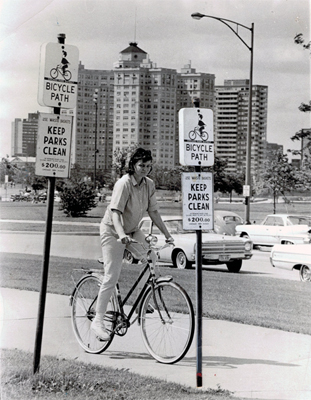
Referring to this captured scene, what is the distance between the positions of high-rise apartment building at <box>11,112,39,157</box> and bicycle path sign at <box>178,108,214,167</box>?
2270 millimetres

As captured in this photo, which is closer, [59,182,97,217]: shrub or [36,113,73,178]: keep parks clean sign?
[36,113,73,178]: keep parks clean sign

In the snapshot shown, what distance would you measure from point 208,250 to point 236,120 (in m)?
4.35

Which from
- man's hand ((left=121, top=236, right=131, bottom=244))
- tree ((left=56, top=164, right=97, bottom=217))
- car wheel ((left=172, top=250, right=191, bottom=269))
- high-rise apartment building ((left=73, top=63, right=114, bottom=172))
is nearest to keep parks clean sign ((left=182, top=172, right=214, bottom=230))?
man's hand ((left=121, top=236, right=131, bottom=244))

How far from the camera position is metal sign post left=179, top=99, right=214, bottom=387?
16.3 feet

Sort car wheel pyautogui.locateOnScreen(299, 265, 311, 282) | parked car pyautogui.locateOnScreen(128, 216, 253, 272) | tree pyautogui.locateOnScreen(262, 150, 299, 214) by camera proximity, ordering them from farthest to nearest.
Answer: tree pyautogui.locateOnScreen(262, 150, 299, 214), parked car pyautogui.locateOnScreen(128, 216, 253, 272), car wheel pyautogui.locateOnScreen(299, 265, 311, 282)

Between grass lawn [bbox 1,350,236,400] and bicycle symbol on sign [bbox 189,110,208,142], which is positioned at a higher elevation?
bicycle symbol on sign [bbox 189,110,208,142]

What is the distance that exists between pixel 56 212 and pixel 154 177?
2838 mm

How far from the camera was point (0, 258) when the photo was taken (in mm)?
8711

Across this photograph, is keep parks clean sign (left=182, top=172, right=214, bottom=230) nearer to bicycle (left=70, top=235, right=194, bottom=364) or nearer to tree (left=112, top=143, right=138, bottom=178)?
bicycle (left=70, top=235, right=194, bottom=364)

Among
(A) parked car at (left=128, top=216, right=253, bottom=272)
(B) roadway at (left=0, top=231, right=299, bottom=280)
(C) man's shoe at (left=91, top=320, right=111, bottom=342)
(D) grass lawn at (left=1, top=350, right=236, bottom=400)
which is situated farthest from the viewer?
(A) parked car at (left=128, top=216, right=253, bottom=272)

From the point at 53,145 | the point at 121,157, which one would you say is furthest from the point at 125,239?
the point at 121,157

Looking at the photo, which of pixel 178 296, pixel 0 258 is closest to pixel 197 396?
pixel 178 296

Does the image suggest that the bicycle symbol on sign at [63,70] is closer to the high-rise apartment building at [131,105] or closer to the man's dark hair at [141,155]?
the man's dark hair at [141,155]

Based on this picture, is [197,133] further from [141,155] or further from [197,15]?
[197,15]
